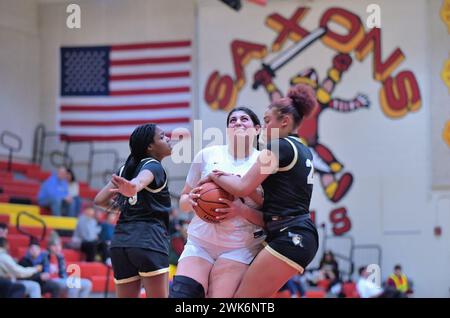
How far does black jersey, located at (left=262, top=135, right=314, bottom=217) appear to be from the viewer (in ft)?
17.3

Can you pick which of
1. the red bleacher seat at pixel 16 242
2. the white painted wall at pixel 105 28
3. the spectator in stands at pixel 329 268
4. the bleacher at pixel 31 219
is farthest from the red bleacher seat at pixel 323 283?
the red bleacher seat at pixel 16 242

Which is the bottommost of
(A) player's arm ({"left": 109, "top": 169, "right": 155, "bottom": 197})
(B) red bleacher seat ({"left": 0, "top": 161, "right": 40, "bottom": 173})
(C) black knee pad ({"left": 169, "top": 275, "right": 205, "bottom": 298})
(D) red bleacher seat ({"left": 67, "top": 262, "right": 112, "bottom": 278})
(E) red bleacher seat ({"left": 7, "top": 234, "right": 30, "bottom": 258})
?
(D) red bleacher seat ({"left": 67, "top": 262, "right": 112, "bottom": 278})

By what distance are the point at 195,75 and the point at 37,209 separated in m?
4.73

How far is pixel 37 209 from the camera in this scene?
15.4 metres

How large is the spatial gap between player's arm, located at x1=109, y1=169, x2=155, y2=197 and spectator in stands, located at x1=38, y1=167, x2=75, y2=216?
1000 centimetres

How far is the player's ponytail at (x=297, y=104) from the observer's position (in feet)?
17.9

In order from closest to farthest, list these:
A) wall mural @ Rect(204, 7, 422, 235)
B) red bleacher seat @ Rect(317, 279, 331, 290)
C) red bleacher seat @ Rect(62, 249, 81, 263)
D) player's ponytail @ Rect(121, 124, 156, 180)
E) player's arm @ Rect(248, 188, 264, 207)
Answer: player's arm @ Rect(248, 188, 264, 207) < player's ponytail @ Rect(121, 124, 156, 180) < red bleacher seat @ Rect(62, 249, 81, 263) < red bleacher seat @ Rect(317, 279, 331, 290) < wall mural @ Rect(204, 7, 422, 235)

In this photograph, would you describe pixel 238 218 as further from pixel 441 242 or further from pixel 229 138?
pixel 441 242

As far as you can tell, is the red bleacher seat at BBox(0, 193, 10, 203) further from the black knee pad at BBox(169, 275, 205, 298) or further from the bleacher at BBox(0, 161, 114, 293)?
the black knee pad at BBox(169, 275, 205, 298)

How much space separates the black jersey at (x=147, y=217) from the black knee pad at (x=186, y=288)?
1.07 feet

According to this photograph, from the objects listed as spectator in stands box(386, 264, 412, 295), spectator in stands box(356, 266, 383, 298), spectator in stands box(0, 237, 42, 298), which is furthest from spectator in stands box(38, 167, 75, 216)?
spectator in stands box(386, 264, 412, 295)

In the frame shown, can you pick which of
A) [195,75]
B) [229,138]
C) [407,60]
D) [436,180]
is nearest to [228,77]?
[195,75]

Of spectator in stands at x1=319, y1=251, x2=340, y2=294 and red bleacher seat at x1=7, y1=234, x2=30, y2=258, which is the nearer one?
red bleacher seat at x1=7, y1=234, x2=30, y2=258

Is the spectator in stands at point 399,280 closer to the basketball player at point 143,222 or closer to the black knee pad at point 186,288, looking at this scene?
the basketball player at point 143,222
